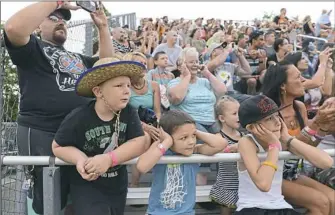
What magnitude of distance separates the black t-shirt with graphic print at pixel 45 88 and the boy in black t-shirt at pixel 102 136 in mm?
285

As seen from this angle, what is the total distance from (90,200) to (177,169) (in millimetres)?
606

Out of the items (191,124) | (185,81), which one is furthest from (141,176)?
(191,124)

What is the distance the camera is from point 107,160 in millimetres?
2553

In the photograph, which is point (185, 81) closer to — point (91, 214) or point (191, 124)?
point (191, 124)

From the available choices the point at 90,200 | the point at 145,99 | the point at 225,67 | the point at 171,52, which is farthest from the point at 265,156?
the point at 171,52

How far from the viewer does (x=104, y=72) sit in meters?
2.61

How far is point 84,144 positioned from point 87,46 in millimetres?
4483

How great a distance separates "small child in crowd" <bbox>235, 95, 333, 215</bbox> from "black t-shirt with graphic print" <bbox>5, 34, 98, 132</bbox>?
114 cm

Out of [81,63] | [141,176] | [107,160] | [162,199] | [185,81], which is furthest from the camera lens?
[185,81]

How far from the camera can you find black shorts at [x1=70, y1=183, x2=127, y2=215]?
271 cm

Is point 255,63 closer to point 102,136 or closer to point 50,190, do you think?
point 102,136

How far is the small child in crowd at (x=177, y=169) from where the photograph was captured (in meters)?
2.90

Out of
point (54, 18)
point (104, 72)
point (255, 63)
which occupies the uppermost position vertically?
point (54, 18)

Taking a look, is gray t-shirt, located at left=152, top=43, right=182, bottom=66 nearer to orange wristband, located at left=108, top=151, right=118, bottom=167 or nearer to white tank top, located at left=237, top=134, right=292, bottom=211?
white tank top, located at left=237, top=134, right=292, bottom=211
